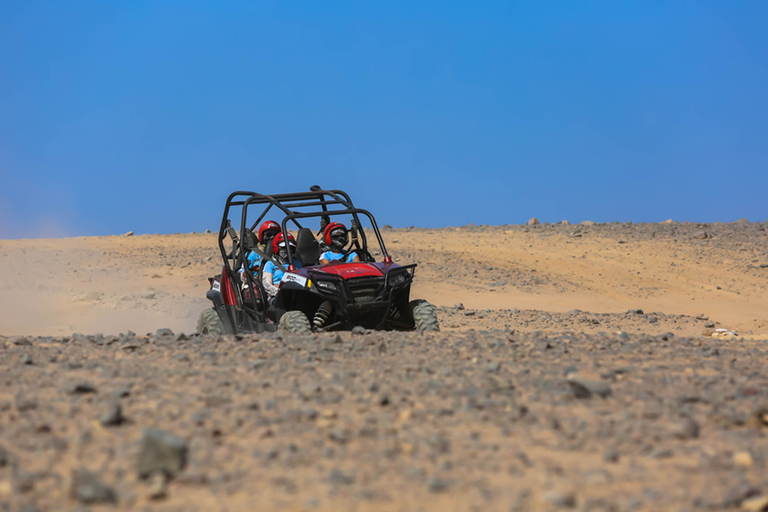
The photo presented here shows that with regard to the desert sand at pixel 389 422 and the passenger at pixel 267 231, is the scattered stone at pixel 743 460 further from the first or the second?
the passenger at pixel 267 231

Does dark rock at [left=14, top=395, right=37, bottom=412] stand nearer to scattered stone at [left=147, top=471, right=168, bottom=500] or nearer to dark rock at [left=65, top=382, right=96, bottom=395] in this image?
dark rock at [left=65, top=382, right=96, bottom=395]

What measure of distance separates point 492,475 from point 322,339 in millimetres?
4617

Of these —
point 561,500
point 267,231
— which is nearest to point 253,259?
point 267,231

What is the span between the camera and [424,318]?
37.2ft

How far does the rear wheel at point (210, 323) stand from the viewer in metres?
13.0

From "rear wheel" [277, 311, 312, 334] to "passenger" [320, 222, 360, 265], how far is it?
1.50m

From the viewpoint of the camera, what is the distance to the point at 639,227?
116 feet

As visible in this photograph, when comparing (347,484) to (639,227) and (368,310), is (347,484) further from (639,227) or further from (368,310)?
(639,227)

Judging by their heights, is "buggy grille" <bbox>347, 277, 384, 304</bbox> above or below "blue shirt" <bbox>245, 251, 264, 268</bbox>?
below

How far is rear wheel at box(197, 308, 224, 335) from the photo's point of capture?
42.6 feet

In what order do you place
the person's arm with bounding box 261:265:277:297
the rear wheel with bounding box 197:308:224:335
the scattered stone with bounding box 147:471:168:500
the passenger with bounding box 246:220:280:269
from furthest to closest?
the rear wheel with bounding box 197:308:224:335
the passenger with bounding box 246:220:280:269
the person's arm with bounding box 261:265:277:297
the scattered stone with bounding box 147:471:168:500

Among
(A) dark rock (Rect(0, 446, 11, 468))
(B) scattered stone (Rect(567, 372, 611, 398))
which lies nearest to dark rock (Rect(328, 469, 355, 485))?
(A) dark rock (Rect(0, 446, 11, 468))

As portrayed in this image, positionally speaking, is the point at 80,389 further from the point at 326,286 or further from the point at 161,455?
the point at 326,286

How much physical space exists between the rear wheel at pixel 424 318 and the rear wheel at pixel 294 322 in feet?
4.83
